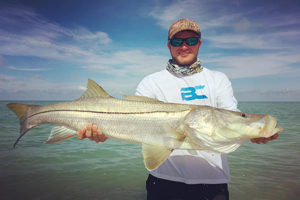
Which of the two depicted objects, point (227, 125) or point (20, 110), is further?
point (20, 110)

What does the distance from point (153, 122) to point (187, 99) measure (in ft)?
2.40

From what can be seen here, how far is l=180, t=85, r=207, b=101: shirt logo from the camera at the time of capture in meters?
3.29

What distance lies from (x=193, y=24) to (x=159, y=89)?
146 centimetres

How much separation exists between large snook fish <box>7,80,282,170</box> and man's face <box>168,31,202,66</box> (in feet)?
3.25

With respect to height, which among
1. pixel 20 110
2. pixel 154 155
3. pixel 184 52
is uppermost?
pixel 184 52

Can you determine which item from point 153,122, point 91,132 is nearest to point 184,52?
point 153,122

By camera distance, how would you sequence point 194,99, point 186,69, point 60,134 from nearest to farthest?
point 194,99 < point 186,69 < point 60,134

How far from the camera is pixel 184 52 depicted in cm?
368

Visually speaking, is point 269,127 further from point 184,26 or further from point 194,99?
point 184,26

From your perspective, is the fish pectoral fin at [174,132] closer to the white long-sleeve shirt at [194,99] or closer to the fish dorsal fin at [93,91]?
the white long-sleeve shirt at [194,99]

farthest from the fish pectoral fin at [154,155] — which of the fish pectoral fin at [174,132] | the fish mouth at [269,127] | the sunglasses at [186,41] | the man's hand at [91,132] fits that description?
the sunglasses at [186,41]

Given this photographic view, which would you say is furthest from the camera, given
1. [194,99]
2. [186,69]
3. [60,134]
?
[60,134]

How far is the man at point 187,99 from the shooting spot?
9.86 ft

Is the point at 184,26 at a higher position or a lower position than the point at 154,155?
higher
